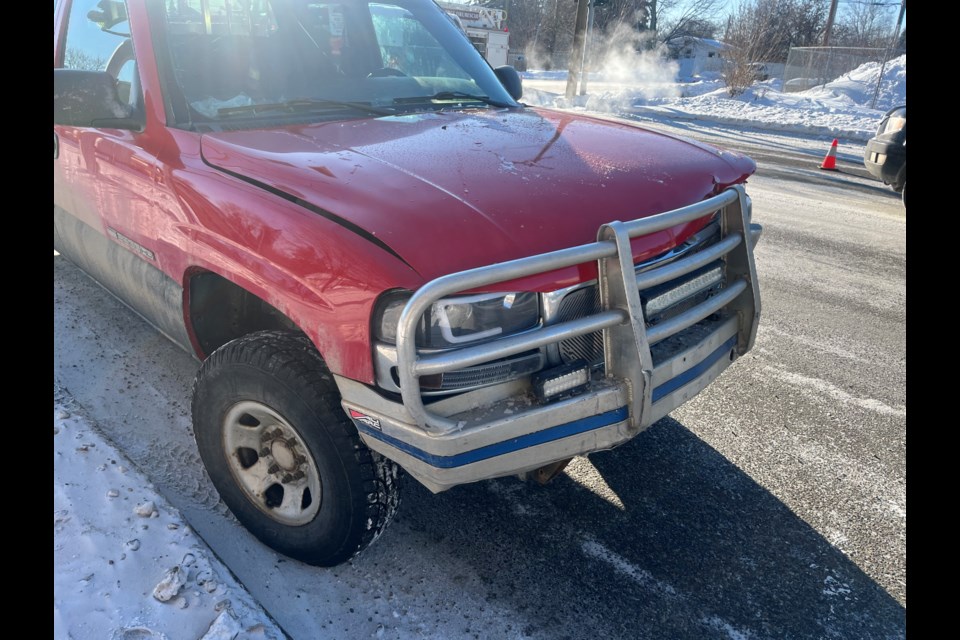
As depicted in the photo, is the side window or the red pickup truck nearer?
the red pickup truck

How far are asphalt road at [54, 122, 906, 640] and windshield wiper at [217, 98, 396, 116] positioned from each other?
1.56m

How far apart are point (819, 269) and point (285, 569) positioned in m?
5.20

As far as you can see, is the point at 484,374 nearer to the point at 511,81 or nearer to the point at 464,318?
the point at 464,318

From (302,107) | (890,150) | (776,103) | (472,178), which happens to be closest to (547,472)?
(472,178)

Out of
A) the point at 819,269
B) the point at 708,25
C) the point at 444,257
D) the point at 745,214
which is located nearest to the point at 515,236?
the point at 444,257

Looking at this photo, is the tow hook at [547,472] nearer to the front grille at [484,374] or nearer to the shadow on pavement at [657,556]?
the shadow on pavement at [657,556]

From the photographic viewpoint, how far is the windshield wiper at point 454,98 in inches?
132

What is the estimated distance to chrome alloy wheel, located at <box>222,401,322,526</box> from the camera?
8.02ft

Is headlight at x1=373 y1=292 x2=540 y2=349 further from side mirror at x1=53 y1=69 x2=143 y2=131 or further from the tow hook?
side mirror at x1=53 y1=69 x2=143 y2=131

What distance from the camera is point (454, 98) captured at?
140 inches

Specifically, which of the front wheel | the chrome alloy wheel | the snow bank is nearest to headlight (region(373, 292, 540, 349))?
the front wheel

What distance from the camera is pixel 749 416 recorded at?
3.65m

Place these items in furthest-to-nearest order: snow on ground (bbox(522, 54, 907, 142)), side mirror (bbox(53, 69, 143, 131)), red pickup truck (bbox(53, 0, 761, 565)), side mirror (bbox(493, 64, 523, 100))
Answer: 1. snow on ground (bbox(522, 54, 907, 142))
2. side mirror (bbox(493, 64, 523, 100))
3. side mirror (bbox(53, 69, 143, 131))
4. red pickup truck (bbox(53, 0, 761, 565))
